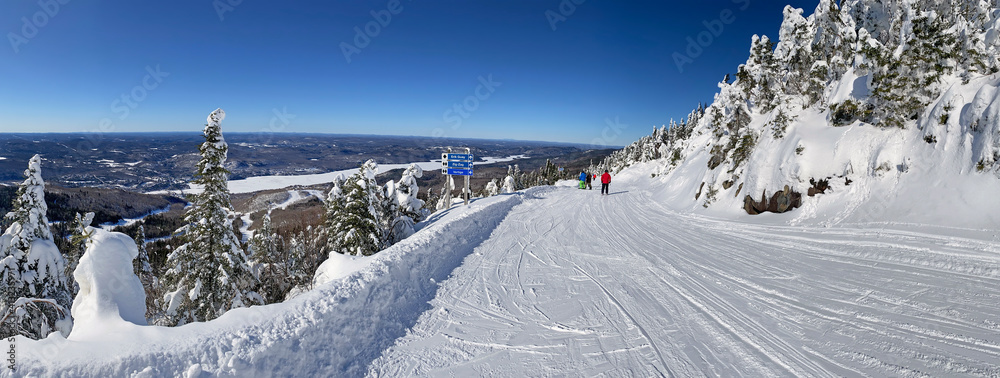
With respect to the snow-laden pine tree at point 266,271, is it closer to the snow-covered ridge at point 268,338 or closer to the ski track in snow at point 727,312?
the snow-covered ridge at point 268,338

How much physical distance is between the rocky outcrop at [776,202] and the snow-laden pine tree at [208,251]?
51.2 feet

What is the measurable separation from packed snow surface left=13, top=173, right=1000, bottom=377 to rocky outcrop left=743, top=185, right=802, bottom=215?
2.54 m

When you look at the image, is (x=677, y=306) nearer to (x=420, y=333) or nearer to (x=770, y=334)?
(x=770, y=334)

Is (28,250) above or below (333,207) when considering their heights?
below

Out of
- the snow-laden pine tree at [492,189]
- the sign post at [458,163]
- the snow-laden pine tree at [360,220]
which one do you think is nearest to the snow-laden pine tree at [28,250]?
the snow-laden pine tree at [360,220]

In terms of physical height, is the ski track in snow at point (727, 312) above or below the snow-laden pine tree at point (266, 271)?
above

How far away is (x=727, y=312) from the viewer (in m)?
4.76

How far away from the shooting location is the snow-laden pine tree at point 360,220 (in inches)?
551

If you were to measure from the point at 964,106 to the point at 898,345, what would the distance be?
8.02 meters

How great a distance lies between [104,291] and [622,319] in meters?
5.24

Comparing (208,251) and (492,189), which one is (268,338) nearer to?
(208,251)

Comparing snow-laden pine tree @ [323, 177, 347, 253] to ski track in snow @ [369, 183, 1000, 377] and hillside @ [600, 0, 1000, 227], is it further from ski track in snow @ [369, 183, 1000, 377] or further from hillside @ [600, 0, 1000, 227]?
hillside @ [600, 0, 1000, 227]

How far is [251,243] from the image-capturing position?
18.0m

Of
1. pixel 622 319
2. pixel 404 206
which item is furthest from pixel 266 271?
pixel 622 319
